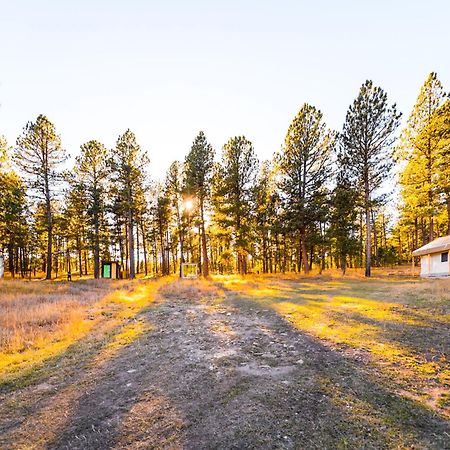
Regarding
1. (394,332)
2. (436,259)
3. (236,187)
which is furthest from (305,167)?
(394,332)

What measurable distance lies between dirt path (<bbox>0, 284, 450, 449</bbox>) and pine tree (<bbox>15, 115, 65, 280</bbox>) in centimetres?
2147

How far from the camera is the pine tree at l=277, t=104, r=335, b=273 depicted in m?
23.2

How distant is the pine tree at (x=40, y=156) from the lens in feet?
72.3

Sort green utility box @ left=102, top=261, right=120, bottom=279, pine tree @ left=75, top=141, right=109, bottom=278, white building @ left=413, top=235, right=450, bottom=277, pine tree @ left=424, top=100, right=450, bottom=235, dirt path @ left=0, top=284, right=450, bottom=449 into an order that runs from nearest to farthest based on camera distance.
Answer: dirt path @ left=0, top=284, right=450, bottom=449, pine tree @ left=424, top=100, right=450, bottom=235, white building @ left=413, top=235, right=450, bottom=277, pine tree @ left=75, top=141, right=109, bottom=278, green utility box @ left=102, top=261, right=120, bottom=279

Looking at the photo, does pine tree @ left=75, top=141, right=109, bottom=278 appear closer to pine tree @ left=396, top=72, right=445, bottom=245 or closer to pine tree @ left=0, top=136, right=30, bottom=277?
pine tree @ left=0, top=136, right=30, bottom=277

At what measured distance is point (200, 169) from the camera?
2553 cm

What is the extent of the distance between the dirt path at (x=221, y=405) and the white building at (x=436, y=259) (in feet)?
59.0

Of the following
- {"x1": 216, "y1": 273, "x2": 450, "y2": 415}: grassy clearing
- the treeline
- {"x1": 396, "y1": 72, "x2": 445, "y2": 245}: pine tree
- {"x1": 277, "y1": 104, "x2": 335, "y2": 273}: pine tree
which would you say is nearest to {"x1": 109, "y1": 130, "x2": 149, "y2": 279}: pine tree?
the treeline

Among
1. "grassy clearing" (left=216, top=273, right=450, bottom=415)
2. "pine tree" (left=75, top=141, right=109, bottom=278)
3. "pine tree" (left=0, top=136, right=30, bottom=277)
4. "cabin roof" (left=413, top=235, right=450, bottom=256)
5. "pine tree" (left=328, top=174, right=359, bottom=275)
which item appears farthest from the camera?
"pine tree" (left=75, top=141, right=109, bottom=278)

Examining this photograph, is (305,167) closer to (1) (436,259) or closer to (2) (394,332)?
(1) (436,259)

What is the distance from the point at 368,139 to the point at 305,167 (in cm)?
497

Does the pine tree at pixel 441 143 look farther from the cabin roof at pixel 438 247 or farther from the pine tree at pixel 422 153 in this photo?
the cabin roof at pixel 438 247

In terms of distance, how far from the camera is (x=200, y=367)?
494 cm

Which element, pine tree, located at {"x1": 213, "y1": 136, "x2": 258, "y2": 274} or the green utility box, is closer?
pine tree, located at {"x1": 213, "y1": 136, "x2": 258, "y2": 274}
